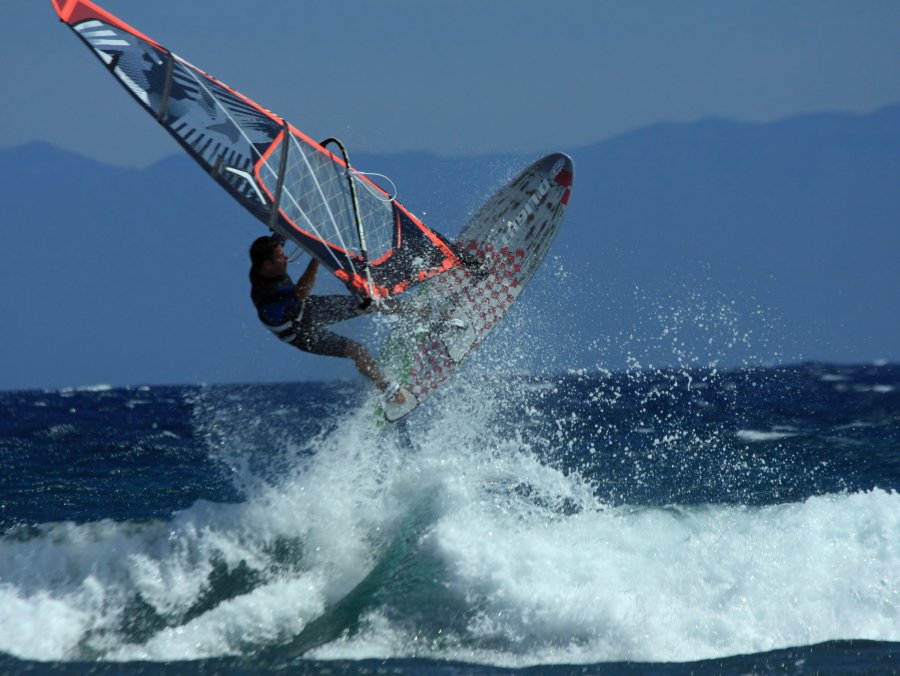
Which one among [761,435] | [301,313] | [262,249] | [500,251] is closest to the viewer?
[262,249]

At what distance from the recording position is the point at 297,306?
6.44 metres

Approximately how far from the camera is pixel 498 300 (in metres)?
7.57

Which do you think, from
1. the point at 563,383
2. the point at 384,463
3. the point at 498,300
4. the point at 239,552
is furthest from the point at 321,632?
the point at 563,383

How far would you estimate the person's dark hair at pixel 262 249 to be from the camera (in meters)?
6.33

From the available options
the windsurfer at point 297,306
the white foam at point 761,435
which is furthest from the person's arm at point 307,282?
the white foam at point 761,435

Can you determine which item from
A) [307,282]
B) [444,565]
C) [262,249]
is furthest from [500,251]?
[444,565]

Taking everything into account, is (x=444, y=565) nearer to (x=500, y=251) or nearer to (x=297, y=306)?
(x=297, y=306)

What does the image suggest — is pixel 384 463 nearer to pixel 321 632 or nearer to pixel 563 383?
pixel 321 632

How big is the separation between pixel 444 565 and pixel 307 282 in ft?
6.69

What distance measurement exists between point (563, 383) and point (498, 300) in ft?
76.4

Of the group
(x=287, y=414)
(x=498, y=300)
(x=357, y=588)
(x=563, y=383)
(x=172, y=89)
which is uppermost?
(x=172, y=89)

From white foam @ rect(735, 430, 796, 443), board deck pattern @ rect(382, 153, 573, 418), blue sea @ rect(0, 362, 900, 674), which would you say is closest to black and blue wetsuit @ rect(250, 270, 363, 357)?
blue sea @ rect(0, 362, 900, 674)

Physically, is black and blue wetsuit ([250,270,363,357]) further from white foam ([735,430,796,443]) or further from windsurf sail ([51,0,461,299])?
white foam ([735,430,796,443])

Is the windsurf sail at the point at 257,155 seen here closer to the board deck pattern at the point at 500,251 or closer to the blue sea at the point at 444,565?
the board deck pattern at the point at 500,251
